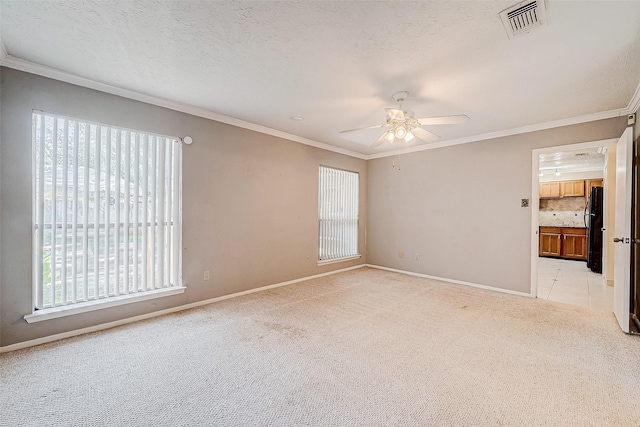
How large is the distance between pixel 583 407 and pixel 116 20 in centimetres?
399

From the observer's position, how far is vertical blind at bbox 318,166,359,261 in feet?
17.3

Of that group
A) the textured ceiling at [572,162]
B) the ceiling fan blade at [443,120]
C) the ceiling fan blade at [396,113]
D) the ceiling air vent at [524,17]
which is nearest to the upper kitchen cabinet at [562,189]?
the textured ceiling at [572,162]

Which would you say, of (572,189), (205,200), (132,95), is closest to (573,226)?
(572,189)

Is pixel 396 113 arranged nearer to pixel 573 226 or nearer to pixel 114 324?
pixel 114 324

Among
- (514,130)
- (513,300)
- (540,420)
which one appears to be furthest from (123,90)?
(513,300)

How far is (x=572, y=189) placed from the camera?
24.2 ft

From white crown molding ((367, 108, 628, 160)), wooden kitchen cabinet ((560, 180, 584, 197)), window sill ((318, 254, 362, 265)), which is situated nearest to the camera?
white crown molding ((367, 108, 628, 160))

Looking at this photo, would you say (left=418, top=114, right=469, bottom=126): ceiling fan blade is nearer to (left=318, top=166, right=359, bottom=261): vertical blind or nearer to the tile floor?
(left=318, top=166, right=359, bottom=261): vertical blind

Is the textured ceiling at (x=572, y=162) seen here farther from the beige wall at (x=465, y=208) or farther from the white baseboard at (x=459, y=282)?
the white baseboard at (x=459, y=282)

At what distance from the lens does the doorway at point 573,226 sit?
3984 mm

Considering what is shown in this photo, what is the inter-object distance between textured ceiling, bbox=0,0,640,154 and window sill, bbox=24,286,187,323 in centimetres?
225

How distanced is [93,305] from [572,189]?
10.3 m

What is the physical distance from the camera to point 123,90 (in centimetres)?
293

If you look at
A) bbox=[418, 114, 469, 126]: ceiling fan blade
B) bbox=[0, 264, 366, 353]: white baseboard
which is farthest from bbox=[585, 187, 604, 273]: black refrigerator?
bbox=[0, 264, 366, 353]: white baseboard
